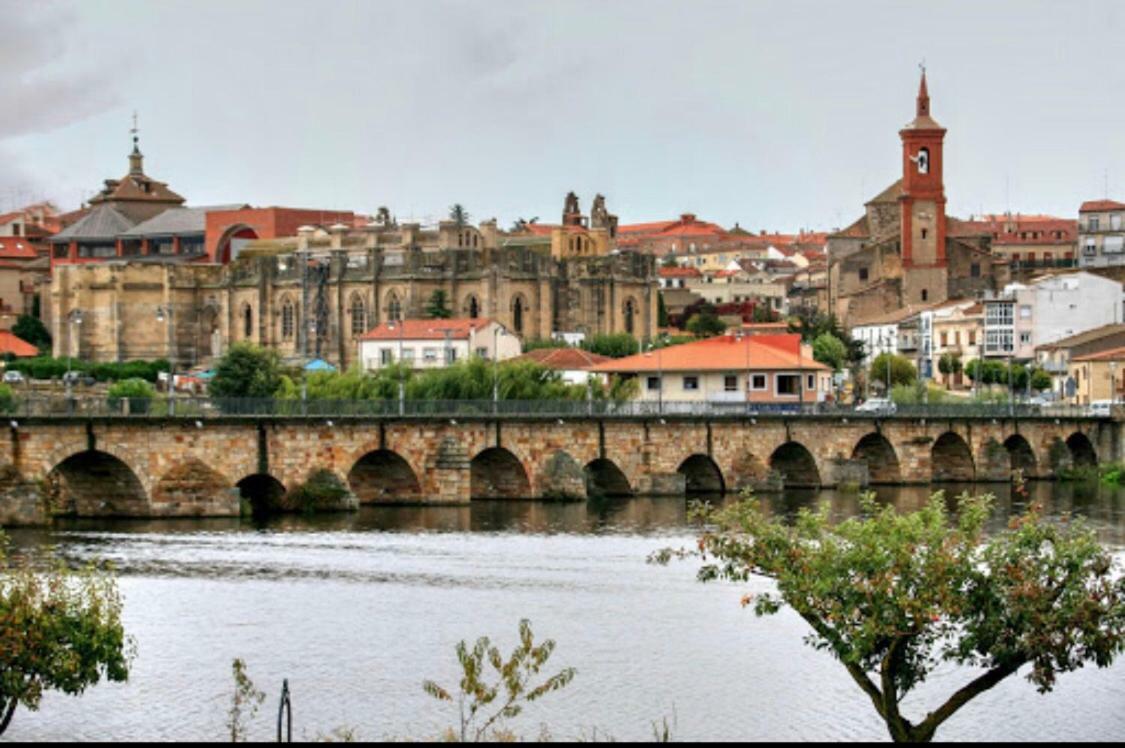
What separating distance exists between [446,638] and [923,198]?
119693 mm

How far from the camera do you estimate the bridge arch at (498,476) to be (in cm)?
8594

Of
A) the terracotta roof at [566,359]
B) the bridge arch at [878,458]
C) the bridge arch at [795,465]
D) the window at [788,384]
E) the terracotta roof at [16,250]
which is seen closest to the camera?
the bridge arch at [795,465]

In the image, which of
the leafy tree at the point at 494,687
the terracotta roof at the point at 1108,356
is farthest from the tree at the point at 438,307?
the leafy tree at the point at 494,687

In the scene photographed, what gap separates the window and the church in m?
65.3

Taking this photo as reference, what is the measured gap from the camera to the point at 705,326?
175 metres

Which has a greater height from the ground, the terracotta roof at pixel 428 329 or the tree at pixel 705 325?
the tree at pixel 705 325

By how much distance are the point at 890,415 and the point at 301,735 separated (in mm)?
61286

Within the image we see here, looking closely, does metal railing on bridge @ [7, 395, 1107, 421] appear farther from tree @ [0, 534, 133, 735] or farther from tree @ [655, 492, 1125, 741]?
tree @ [655, 492, 1125, 741]

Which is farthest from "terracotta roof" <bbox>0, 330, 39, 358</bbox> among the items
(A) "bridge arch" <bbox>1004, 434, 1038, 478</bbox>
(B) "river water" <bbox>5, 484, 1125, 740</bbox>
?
(B) "river water" <bbox>5, 484, 1125, 740</bbox>

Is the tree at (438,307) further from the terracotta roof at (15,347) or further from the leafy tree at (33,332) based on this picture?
the leafy tree at (33,332)

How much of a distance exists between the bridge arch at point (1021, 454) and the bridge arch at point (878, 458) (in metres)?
8.66

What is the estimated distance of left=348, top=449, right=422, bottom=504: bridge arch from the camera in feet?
271

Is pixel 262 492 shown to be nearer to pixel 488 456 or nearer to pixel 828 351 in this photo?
pixel 488 456

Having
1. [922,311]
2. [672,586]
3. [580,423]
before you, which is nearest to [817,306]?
[922,311]
